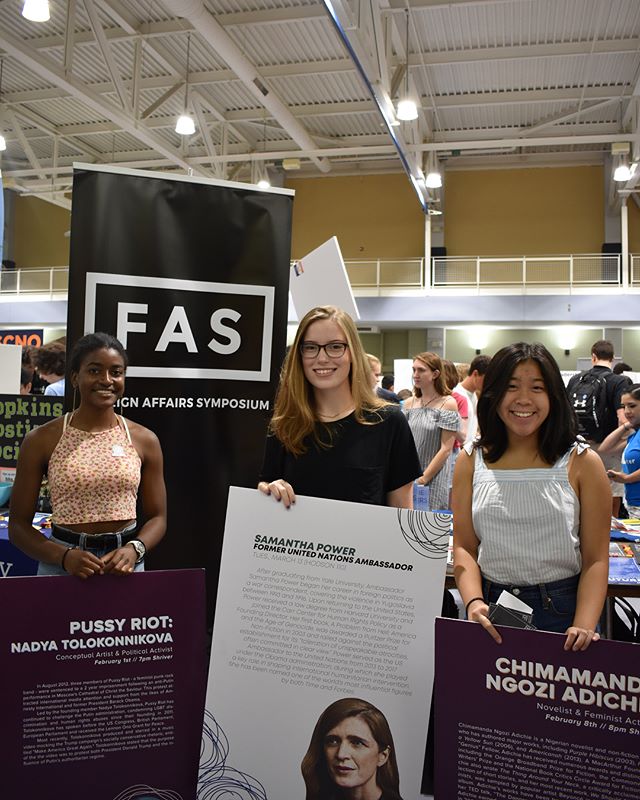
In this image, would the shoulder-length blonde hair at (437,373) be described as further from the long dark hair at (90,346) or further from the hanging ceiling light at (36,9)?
the hanging ceiling light at (36,9)

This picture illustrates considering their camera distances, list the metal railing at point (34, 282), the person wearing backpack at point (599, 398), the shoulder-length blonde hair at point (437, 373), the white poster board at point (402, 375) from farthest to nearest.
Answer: the metal railing at point (34, 282)
the white poster board at point (402, 375)
the person wearing backpack at point (599, 398)
the shoulder-length blonde hair at point (437, 373)

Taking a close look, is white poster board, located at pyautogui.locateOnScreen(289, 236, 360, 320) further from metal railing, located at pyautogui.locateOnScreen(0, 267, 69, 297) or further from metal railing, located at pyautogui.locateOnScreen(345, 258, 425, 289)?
metal railing, located at pyautogui.locateOnScreen(0, 267, 69, 297)

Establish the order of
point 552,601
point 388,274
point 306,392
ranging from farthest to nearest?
1. point 388,274
2. point 306,392
3. point 552,601

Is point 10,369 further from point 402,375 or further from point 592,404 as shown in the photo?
point 402,375

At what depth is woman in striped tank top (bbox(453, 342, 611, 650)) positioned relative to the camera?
1.90 meters

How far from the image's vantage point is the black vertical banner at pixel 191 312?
2326 mm

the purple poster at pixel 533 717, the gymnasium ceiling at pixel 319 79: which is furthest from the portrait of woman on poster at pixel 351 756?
the gymnasium ceiling at pixel 319 79

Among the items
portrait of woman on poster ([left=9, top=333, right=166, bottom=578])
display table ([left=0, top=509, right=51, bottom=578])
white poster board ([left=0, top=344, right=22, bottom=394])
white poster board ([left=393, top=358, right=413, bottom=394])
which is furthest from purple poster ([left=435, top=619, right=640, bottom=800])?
white poster board ([left=393, top=358, right=413, bottom=394])

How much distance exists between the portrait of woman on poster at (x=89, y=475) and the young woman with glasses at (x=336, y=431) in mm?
439

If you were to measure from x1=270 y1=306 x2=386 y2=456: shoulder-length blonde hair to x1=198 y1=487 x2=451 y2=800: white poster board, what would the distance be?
0.28m

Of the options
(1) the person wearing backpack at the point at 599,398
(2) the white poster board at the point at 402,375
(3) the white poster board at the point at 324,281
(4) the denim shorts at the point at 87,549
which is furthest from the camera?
(2) the white poster board at the point at 402,375

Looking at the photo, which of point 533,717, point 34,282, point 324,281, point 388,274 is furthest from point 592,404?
point 34,282

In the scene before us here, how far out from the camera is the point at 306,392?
2141 millimetres

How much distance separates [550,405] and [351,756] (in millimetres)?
1131
